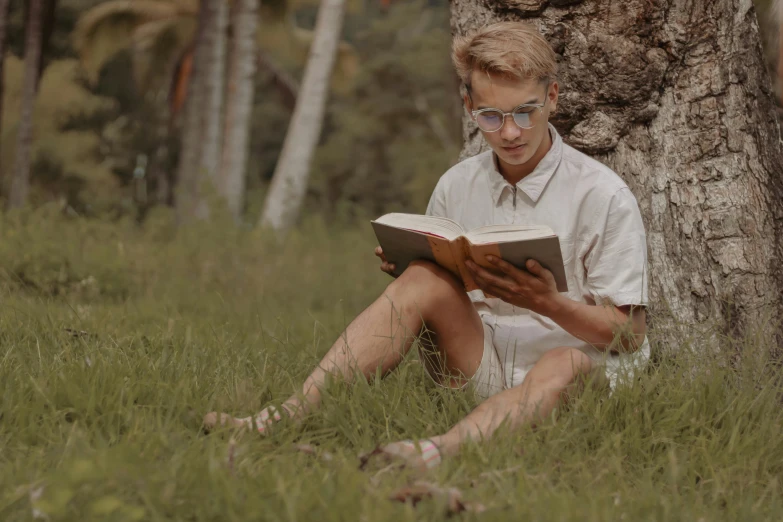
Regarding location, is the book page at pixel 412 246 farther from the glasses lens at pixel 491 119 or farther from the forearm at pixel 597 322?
the glasses lens at pixel 491 119

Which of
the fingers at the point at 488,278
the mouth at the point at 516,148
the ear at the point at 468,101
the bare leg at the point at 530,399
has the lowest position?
the bare leg at the point at 530,399

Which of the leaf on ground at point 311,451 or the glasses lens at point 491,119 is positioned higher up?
the glasses lens at point 491,119

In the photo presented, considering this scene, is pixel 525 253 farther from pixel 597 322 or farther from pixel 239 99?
pixel 239 99

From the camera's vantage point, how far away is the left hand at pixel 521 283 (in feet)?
9.32

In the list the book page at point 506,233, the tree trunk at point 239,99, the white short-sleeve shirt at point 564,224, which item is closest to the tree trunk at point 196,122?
the tree trunk at point 239,99

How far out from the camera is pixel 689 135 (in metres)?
3.61

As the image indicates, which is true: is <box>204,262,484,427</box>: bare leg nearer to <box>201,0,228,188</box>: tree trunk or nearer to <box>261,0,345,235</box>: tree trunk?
<box>261,0,345,235</box>: tree trunk

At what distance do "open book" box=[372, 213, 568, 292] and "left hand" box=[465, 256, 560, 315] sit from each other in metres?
0.02

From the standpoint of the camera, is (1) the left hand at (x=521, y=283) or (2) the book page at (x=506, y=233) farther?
(1) the left hand at (x=521, y=283)

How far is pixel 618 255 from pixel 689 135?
0.81 m

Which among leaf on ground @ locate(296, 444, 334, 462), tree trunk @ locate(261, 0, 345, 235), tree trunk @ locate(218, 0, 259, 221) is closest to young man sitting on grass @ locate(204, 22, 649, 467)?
leaf on ground @ locate(296, 444, 334, 462)

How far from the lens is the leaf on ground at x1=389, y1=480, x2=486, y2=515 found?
2223 millimetres

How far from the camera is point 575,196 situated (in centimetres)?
321

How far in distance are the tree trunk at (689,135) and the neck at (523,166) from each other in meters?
0.49
